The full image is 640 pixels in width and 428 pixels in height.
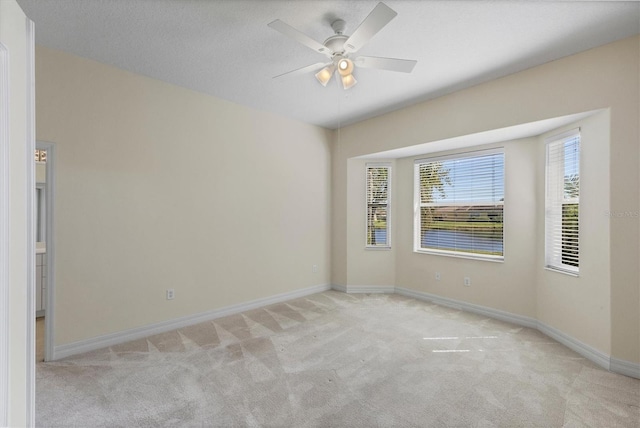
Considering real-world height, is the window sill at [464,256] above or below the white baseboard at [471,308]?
above

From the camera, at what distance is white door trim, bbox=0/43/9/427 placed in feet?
3.37

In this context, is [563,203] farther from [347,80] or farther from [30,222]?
[30,222]

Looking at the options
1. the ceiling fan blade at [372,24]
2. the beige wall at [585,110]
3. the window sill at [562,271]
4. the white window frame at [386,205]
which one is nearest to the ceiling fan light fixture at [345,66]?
the ceiling fan blade at [372,24]

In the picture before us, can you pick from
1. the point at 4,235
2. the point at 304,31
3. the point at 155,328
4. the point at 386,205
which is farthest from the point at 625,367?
the point at 155,328

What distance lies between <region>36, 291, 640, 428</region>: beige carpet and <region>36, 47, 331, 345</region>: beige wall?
56cm

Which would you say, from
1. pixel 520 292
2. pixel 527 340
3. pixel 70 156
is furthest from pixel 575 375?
pixel 70 156

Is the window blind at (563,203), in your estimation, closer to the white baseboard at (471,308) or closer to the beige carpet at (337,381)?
the white baseboard at (471,308)

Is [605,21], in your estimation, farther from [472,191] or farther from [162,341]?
[162,341]

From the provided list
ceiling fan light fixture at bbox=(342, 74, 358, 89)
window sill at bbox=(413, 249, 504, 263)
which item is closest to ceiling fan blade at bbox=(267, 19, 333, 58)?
ceiling fan light fixture at bbox=(342, 74, 358, 89)

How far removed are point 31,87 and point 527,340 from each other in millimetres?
4441

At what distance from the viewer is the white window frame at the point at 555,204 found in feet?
10.8

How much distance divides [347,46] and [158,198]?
264cm

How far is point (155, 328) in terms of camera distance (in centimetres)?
343

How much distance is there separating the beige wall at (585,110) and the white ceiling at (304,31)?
18cm
